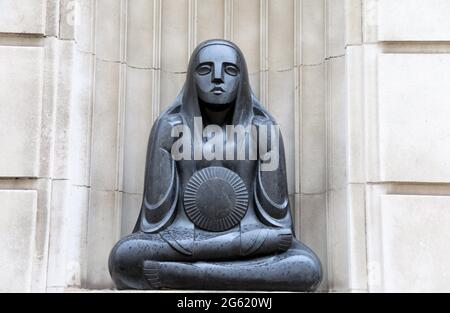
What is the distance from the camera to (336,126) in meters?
6.93

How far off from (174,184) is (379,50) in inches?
69.6

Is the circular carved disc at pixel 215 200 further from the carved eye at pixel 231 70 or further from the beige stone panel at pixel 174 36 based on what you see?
the beige stone panel at pixel 174 36

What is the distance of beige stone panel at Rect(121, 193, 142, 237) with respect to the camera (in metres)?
7.19

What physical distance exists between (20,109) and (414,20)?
289 centimetres

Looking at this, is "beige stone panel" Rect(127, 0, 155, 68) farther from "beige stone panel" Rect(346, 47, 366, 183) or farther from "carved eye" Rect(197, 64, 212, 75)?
"beige stone panel" Rect(346, 47, 366, 183)

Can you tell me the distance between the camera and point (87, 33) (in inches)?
275

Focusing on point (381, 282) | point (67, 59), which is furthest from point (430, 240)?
point (67, 59)

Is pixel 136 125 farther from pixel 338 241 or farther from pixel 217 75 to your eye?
pixel 338 241

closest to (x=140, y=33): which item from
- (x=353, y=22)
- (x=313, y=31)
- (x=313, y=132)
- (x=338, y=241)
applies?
(x=313, y=31)

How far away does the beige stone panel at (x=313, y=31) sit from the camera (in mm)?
7355

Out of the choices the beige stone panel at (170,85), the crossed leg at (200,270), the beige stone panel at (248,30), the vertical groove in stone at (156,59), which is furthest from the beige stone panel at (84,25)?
the crossed leg at (200,270)

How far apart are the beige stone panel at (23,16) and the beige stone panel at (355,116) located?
2240 mm
